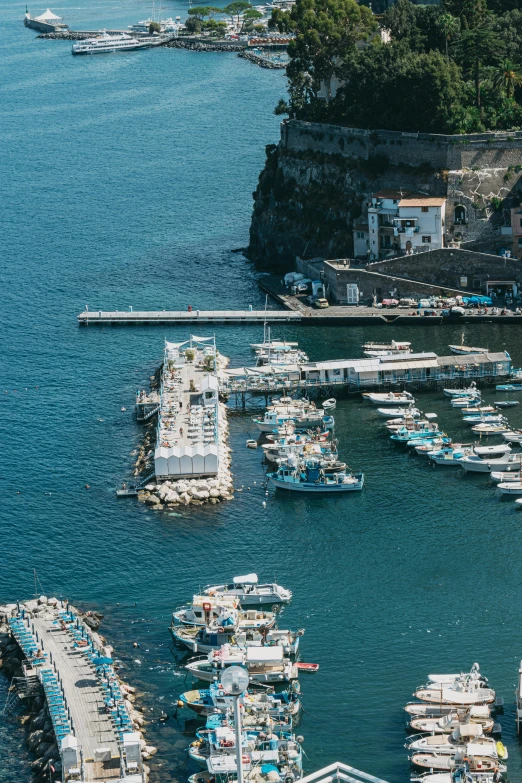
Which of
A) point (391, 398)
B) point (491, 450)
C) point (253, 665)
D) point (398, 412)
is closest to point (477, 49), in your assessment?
point (391, 398)

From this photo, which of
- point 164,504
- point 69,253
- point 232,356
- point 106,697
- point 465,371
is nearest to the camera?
point 106,697

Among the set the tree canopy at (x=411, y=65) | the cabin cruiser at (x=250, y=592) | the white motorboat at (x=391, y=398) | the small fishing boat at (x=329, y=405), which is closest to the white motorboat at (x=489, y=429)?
the white motorboat at (x=391, y=398)

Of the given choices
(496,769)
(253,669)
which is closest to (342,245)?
(253,669)

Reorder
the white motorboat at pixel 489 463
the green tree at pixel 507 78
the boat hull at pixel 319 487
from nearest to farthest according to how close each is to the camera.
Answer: the boat hull at pixel 319 487
the white motorboat at pixel 489 463
the green tree at pixel 507 78

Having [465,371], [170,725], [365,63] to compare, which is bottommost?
[170,725]

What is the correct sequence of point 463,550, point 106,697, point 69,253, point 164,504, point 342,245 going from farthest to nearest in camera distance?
point 69,253
point 342,245
point 164,504
point 463,550
point 106,697

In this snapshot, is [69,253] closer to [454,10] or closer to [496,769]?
[454,10]

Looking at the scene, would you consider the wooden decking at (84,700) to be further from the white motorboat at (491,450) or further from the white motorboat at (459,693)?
the white motorboat at (491,450)
